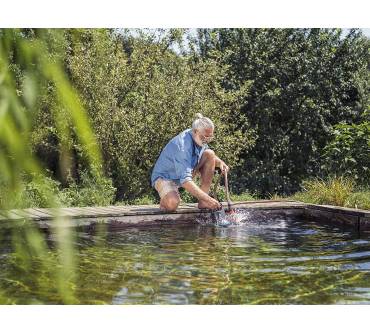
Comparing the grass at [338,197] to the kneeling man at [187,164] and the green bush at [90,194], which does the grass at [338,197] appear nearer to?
the kneeling man at [187,164]

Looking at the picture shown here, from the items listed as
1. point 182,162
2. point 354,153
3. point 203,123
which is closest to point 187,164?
point 182,162

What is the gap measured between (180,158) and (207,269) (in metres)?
2.05

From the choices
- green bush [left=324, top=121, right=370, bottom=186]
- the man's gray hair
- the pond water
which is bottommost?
the pond water

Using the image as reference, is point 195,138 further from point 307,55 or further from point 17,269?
point 307,55

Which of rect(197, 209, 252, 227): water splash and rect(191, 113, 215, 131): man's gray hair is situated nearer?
rect(191, 113, 215, 131): man's gray hair

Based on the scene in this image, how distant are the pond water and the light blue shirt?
57 centimetres

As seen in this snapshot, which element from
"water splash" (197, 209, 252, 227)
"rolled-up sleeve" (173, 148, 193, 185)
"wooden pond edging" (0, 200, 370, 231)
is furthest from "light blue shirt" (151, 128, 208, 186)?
"water splash" (197, 209, 252, 227)

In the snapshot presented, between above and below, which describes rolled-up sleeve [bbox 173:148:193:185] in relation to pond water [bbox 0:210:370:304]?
above

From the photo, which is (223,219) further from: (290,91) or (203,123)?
(290,91)

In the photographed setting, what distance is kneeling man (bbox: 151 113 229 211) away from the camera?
17.6ft

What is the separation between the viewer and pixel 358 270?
11.7ft

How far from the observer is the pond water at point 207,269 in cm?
286

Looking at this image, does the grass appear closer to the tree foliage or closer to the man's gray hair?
the man's gray hair
